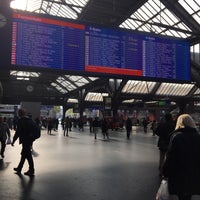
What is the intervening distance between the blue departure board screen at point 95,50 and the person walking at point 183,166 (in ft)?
18.6

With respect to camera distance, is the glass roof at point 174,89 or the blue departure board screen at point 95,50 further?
the glass roof at point 174,89

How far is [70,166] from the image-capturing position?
899cm

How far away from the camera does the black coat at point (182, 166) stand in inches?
143

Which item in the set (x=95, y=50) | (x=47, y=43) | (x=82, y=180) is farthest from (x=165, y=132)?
(x=47, y=43)

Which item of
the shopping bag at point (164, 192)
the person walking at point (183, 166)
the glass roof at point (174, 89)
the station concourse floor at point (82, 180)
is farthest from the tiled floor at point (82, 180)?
the glass roof at point (174, 89)

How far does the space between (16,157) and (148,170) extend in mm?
4778

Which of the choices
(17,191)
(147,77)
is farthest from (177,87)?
(17,191)

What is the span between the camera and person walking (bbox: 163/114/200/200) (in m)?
3.63

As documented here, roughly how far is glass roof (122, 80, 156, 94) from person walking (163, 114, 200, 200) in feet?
131

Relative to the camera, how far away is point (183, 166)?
3658 mm

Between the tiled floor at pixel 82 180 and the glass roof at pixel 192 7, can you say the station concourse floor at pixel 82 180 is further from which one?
the glass roof at pixel 192 7

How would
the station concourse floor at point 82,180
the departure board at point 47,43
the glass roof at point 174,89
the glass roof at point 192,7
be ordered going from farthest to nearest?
1. the glass roof at point 174,89
2. the glass roof at point 192,7
3. the departure board at point 47,43
4. the station concourse floor at point 82,180

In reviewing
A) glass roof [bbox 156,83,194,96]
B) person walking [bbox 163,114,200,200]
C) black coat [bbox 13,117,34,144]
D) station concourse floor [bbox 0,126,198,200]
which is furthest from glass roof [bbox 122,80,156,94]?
person walking [bbox 163,114,200,200]

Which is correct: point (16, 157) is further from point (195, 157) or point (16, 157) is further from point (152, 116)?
point (152, 116)
